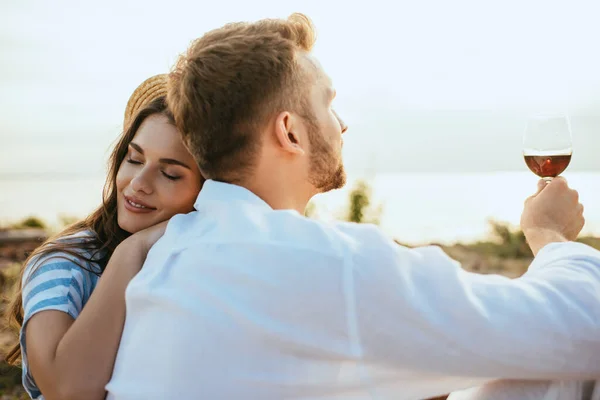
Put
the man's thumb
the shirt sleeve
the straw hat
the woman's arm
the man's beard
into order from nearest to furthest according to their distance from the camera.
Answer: the shirt sleeve → the woman's arm → the man's beard → the man's thumb → the straw hat

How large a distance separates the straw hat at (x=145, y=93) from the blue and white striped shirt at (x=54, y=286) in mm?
722

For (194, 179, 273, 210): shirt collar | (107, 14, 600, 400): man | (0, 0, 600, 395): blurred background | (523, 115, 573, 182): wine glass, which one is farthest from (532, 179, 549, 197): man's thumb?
(0, 0, 600, 395): blurred background

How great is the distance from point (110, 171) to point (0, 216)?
7.27 m

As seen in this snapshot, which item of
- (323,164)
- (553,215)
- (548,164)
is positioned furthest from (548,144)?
(323,164)

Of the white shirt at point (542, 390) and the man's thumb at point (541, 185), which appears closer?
the white shirt at point (542, 390)

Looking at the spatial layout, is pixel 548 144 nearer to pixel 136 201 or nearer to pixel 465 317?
pixel 465 317

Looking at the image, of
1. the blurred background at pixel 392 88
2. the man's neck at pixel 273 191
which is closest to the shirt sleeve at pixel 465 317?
the man's neck at pixel 273 191

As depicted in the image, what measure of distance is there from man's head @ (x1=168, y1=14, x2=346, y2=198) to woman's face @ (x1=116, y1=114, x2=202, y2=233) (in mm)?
199

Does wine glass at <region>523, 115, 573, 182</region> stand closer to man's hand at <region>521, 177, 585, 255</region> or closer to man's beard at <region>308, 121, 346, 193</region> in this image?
man's hand at <region>521, 177, 585, 255</region>

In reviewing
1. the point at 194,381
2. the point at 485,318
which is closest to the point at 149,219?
the point at 194,381

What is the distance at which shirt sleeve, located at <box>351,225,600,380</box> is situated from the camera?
170cm

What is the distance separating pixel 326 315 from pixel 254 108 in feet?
2.45

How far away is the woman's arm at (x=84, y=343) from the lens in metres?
1.96

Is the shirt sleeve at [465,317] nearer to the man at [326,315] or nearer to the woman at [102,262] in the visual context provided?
the man at [326,315]
